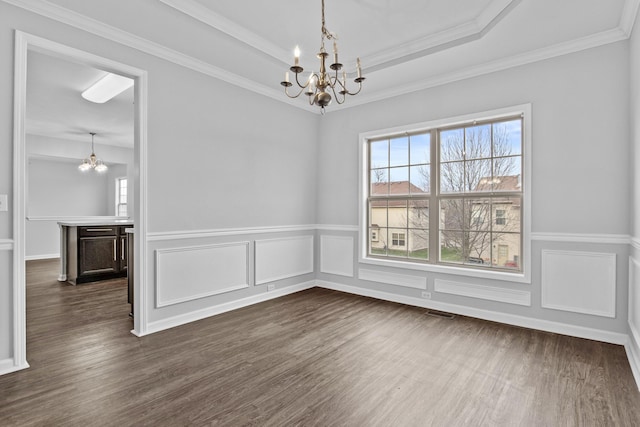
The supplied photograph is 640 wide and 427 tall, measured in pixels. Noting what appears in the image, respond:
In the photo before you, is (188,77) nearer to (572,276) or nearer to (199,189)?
(199,189)

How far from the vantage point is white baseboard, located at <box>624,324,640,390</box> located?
2.43m

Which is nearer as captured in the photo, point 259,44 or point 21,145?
point 21,145

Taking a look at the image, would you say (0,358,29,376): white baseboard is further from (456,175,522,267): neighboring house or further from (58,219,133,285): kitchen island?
(456,175,522,267): neighboring house

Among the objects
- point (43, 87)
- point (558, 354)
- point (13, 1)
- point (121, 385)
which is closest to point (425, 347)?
point (558, 354)

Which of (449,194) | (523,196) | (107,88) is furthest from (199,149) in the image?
(523,196)

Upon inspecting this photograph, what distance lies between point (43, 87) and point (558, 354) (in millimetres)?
6715

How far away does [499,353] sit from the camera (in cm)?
285

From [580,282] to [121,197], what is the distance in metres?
10.3

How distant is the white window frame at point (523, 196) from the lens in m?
3.47

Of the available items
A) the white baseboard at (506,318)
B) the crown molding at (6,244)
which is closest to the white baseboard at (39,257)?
the crown molding at (6,244)

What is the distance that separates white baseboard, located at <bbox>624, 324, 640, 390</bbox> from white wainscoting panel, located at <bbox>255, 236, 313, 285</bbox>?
3.62m

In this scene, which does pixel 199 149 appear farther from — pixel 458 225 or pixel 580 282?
pixel 580 282

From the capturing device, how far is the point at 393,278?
445cm

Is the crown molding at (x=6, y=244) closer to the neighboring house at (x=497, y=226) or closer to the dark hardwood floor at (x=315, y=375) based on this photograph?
the dark hardwood floor at (x=315, y=375)
